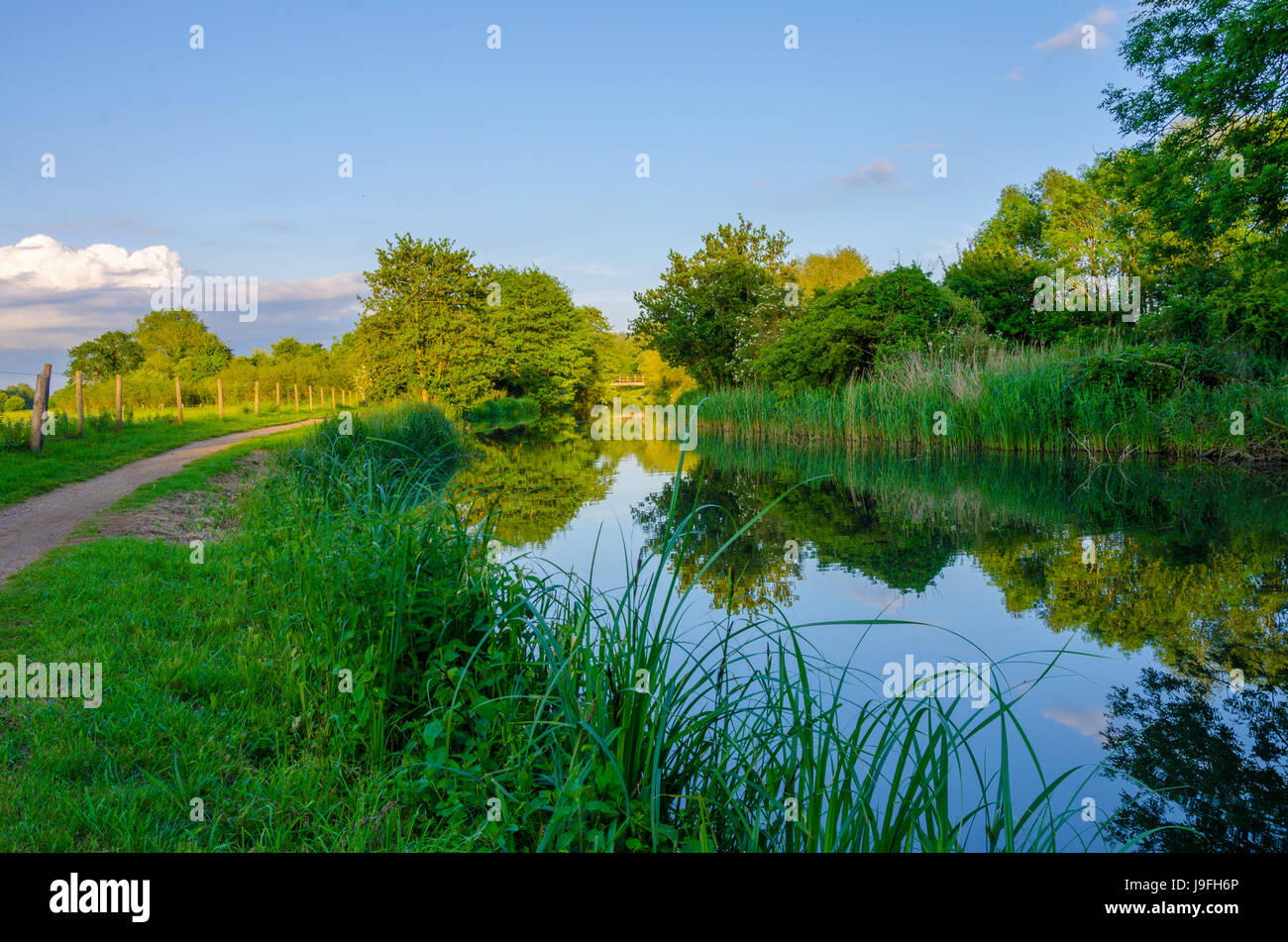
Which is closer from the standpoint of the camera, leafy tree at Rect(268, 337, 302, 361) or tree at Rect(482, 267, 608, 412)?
tree at Rect(482, 267, 608, 412)

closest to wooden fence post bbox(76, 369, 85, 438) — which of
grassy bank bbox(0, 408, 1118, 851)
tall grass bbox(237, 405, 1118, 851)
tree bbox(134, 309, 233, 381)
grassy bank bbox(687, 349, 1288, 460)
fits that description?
grassy bank bbox(0, 408, 1118, 851)

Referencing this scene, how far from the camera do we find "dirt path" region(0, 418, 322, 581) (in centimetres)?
675

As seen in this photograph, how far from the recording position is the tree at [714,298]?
34.5 meters

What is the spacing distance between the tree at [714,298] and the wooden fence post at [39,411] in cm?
2344

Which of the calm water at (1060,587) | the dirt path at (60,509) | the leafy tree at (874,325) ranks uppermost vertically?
the leafy tree at (874,325)

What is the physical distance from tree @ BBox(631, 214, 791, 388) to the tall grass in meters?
28.3

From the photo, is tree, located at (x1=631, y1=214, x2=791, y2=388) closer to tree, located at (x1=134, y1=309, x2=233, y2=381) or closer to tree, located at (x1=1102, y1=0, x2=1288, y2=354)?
tree, located at (x1=1102, y1=0, x2=1288, y2=354)

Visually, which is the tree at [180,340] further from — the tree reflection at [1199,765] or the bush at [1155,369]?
the tree reflection at [1199,765]

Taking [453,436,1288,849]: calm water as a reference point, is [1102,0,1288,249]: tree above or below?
above

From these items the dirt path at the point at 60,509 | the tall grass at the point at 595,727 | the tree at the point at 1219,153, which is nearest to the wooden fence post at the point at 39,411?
the dirt path at the point at 60,509

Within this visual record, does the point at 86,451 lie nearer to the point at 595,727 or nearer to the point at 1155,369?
the point at 595,727
